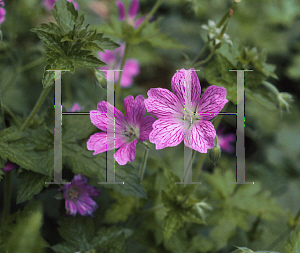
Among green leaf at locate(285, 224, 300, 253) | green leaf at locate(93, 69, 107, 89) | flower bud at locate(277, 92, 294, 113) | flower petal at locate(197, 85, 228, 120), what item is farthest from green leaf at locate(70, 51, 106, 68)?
green leaf at locate(285, 224, 300, 253)

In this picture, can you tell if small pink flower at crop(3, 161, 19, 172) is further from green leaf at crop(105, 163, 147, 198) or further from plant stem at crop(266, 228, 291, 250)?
plant stem at crop(266, 228, 291, 250)

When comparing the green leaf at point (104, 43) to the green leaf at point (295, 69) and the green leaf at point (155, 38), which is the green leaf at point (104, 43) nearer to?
the green leaf at point (155, 38)

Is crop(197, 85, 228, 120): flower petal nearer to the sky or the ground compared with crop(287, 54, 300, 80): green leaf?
nearer to the ground

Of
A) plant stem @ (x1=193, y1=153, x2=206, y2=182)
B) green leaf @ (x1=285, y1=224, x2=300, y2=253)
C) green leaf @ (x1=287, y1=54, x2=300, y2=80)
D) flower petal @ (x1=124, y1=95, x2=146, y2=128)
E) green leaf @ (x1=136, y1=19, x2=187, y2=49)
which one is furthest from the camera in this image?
green leaf @ (x1=287, y1=54, x2=300, y2=80)

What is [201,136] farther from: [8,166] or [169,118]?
[8,166]

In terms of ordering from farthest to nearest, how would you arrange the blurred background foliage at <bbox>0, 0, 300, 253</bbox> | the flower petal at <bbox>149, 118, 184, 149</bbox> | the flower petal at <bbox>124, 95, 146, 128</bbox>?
1. the blurred background foliage at <bbox>0, 0, 300, 253</bbox>
2. the flower petal at <bbox>124, 95, 146, 128</bbox>
3. the flower petal at <bbox>149, 118, 184, 149</bbox>

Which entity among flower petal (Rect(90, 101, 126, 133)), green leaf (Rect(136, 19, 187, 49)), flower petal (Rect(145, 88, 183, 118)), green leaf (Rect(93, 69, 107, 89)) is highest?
green leaf (Rect(136, 19, 187, 49))

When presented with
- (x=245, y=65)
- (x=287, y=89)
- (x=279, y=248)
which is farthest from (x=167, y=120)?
(x=287, y=89)
